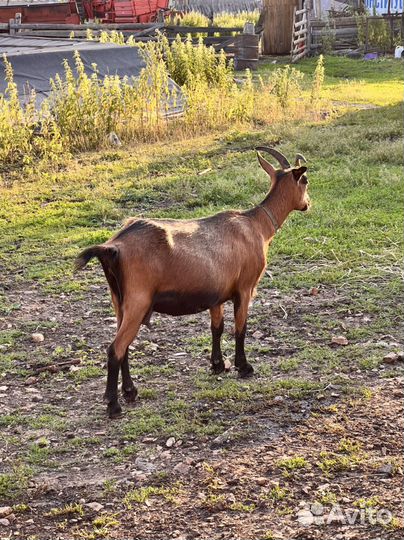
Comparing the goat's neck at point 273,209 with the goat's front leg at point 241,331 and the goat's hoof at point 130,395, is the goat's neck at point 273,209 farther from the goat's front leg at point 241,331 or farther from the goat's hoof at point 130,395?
the goat's hoof at point 130,395

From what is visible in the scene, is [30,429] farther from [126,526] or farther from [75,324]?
[75,324]

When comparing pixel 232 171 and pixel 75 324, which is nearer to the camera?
pixel 75 324

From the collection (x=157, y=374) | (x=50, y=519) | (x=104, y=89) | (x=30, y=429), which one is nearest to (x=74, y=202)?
(x=104, y=89)

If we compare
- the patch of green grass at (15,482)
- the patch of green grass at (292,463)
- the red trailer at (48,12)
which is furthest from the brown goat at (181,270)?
the red trailer at (48,12)

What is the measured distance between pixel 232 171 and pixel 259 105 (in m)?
4.50

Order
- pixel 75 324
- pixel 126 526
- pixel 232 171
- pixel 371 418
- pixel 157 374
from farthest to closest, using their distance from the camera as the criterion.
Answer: pixel 232 171
pixel 75 324
pixel 157 374
pixel 371 418
pixel 126 526

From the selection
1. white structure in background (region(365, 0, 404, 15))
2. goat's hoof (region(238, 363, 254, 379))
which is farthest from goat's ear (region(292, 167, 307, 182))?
white structure in background (region(365, 0, 404, 15))

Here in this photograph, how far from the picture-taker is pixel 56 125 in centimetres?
1284

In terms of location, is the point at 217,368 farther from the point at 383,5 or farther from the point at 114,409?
the point at 383,5

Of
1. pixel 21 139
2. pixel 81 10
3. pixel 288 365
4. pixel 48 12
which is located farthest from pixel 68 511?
pixel 81 10

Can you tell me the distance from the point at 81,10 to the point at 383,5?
11.4m

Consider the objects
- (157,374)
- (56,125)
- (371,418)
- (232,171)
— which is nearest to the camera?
(371,418)

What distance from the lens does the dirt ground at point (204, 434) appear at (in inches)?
165

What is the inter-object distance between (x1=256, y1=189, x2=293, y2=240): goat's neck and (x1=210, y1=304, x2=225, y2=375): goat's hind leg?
0.67 m
